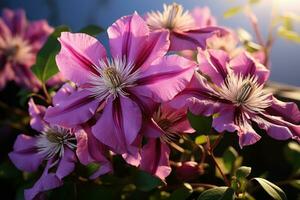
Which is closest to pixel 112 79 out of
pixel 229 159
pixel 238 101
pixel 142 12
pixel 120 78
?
pixel 120 78

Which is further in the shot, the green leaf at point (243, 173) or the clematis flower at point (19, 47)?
the clematis flower at point (19, 47)

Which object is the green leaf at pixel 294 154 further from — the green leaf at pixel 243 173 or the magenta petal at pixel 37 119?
the magenta petal at pixel 37 119

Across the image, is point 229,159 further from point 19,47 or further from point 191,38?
point 19,47

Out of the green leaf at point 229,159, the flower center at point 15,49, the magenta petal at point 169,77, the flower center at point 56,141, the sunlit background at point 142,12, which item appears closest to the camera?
the magenta petal at point 169,77

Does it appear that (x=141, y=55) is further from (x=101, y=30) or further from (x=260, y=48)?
(x=260, y=48)

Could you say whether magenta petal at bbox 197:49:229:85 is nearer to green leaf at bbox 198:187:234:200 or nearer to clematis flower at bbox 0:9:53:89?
green leaf at bbox 198:187:234:200

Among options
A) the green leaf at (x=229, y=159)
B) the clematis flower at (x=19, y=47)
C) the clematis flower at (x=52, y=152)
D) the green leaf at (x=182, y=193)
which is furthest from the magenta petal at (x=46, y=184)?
the clematis flower at (x=19, y=47)
